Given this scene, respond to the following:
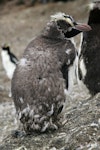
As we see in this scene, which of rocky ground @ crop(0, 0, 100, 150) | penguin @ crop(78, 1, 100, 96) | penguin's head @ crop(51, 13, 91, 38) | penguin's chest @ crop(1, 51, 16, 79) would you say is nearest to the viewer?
rocky ground @ crop(0, 0, 100, 150)

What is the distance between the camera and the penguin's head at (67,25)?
261 inches

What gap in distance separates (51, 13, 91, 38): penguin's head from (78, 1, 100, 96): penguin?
4.21 feet

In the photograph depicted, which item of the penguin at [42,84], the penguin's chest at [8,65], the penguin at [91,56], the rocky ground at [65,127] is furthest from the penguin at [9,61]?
the penguin at [42,84]

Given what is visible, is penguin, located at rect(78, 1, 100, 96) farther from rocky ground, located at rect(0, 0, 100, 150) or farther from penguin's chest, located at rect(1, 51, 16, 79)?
penguin's chest, located at rect(1, 51, 16, 79)

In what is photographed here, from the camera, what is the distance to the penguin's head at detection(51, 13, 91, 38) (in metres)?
6.64

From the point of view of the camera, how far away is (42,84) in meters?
6.14

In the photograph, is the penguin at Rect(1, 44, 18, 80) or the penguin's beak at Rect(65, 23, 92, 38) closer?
the penguin's beak at Rect(65, 23, 92, 38)

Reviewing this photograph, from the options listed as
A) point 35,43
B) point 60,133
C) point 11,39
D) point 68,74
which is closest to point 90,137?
point 60,133

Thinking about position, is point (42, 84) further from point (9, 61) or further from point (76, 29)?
point (9, 61)

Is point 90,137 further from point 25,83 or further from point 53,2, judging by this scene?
point 53,2

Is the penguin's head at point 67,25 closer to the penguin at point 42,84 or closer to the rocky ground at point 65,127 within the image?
the penguin at point 42,84

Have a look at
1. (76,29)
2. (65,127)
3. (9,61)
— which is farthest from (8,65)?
(65,127)

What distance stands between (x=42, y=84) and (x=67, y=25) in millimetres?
938

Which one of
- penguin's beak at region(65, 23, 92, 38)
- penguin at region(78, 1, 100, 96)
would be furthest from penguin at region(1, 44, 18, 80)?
penguin's beak at region(65, 23, 92, 38)
